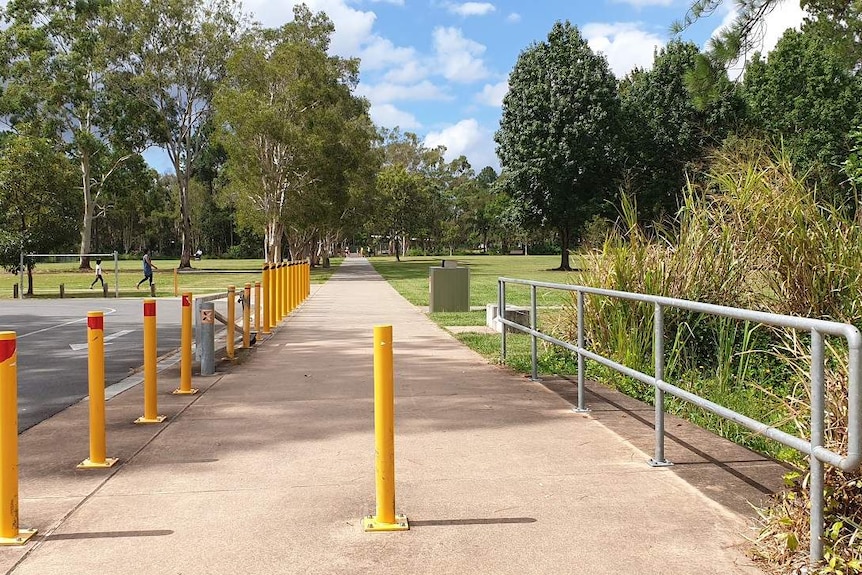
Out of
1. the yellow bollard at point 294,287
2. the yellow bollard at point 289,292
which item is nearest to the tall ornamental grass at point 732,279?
the yellow bollard at point 289,292

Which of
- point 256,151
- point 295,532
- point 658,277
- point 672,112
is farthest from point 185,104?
point 295,532

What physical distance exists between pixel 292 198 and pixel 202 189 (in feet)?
217

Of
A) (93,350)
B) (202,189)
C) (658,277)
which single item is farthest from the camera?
(202,189)

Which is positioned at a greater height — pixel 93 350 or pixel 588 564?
pixel 93 350

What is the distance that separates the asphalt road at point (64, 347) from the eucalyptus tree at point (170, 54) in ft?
104

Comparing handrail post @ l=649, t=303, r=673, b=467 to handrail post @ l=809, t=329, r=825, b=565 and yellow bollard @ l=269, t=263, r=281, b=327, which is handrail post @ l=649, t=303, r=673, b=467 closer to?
handrail post @ l=809, t=329, r=825, b=565

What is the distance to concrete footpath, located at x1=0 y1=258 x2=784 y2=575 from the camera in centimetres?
383

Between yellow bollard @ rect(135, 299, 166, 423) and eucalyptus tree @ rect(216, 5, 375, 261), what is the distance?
3436 cm

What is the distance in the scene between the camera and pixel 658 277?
9.33 m

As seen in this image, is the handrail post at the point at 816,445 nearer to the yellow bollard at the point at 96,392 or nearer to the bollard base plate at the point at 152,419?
the yellow bollard at the point at 96,392

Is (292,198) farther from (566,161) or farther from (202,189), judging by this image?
(202,189)

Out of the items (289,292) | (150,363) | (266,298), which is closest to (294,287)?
(289,292)

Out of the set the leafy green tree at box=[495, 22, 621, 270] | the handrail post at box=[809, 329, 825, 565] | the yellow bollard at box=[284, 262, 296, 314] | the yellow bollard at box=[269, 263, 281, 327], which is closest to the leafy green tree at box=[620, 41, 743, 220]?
the leafy green tree at box=[495, 22, 621, 270]

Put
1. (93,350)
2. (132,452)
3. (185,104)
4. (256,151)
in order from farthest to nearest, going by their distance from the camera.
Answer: (185,104) → (256,151) → (132,452) → (93,350)
